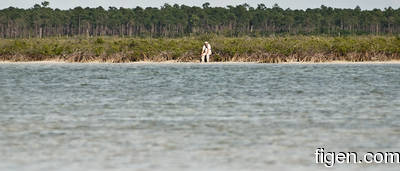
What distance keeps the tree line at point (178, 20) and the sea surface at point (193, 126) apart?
126m

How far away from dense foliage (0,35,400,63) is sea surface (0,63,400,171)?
23.2 m

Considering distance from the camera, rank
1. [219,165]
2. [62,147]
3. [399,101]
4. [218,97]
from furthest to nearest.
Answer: [218,97], [399,101], [62,147], [219,165]

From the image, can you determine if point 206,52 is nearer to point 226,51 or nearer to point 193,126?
point 226,51

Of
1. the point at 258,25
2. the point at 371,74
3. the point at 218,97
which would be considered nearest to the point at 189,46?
the point at 371,74

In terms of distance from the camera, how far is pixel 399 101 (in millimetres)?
19641

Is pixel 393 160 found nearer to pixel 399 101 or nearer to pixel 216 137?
pixel 216 137

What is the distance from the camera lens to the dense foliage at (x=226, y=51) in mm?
49375

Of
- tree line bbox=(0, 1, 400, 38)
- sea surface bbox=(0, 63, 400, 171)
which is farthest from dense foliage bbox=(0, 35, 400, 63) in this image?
tree line bbox=(0, 1, 400, 38)

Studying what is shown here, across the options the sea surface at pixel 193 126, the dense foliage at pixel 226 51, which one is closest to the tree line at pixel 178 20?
the dense foliage at pixel 226 51

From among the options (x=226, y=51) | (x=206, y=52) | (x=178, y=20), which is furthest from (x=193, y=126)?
(x=178, y=20)

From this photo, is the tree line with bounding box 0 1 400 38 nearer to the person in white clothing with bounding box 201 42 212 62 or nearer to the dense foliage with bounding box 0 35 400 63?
the dense foliage with bounding box 0 35 400 63

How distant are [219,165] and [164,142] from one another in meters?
2.15

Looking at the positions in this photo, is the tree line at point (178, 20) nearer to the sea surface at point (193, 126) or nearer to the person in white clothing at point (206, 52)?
the person in white clothing at point (206, 52)

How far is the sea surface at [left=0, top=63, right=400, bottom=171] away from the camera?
10719mm
